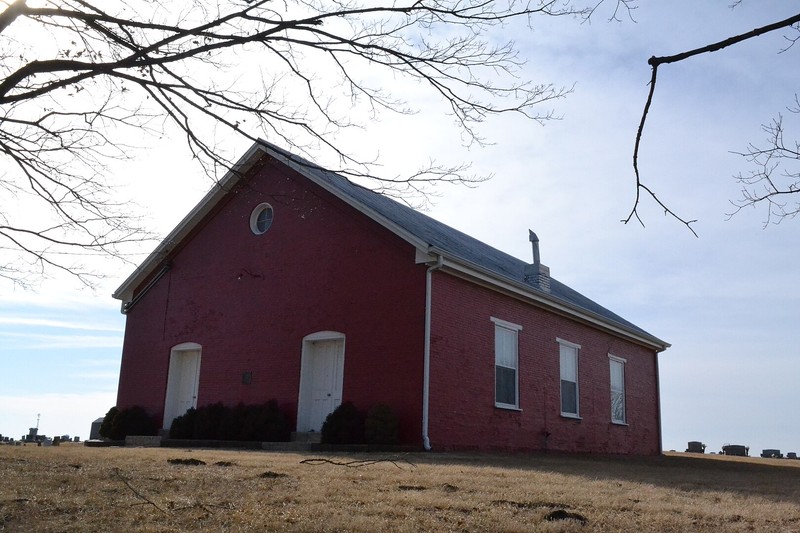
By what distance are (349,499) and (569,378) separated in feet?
45.7

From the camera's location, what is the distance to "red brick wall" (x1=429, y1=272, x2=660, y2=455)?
1542 cm

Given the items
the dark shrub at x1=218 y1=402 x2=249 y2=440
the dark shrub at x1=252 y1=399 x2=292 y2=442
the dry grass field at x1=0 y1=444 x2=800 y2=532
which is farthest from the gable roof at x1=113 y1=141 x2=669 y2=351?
the dry grass field at x1=0 y1=444 x2=800 y2=532

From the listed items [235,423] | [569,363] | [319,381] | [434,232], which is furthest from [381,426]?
[569,363]

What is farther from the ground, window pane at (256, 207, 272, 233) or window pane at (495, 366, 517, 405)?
window pane at (256, 207, 272, 233)

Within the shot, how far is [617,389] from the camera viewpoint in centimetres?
2244

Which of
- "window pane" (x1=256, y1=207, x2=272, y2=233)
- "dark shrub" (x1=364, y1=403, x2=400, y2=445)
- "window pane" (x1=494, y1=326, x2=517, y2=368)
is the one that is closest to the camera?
"dark shrub" (x1=364, y1=403, x2=400, y2=445)

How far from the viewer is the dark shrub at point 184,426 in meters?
17.8

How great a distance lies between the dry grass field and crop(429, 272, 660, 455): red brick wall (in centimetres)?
561

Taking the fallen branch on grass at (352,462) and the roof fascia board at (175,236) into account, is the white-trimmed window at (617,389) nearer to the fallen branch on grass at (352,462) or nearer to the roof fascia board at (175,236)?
the roof fascia board at (175,236)

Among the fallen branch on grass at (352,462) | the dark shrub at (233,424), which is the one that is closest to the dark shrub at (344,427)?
the dark shrub at (233,424)

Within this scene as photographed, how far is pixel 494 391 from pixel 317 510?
35.8 ft

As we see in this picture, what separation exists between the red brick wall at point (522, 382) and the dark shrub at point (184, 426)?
599 centimetres

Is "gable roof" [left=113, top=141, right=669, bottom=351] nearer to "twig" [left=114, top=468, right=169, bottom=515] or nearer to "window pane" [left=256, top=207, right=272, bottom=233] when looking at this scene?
"window pane" [left=256, top=207, right=272, bottom=233]

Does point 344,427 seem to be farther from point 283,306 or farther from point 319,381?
point 283,306
